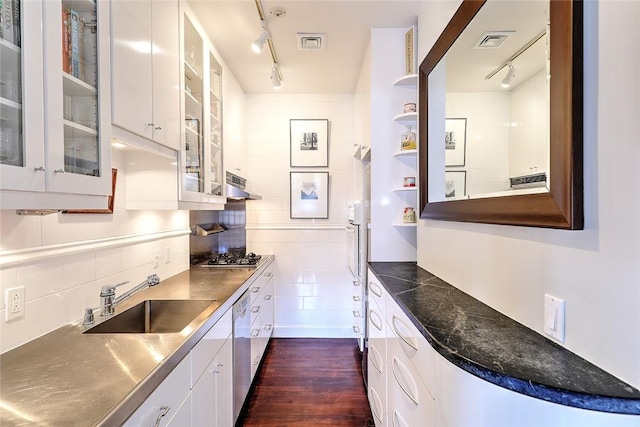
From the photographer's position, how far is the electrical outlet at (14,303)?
1.07 meters

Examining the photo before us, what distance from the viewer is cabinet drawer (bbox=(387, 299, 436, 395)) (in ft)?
3.33

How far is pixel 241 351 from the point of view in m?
2.00

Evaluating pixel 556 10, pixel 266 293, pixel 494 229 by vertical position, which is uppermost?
pixel 556 10

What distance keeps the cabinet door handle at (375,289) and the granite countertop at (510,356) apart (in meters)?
0.42

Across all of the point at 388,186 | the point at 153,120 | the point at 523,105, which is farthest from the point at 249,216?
the point at 523,105

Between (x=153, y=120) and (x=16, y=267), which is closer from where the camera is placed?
(x=16, y=267)

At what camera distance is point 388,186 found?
225 cm

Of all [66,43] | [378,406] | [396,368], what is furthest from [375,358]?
[66,43]

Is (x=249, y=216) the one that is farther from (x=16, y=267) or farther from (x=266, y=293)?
(x=16, y=267)

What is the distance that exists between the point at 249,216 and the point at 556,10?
2.99 metres

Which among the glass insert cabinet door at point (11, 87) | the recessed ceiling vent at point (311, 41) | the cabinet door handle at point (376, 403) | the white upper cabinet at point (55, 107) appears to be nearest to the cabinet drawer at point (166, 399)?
the white upper cabinet at point (55, 107)

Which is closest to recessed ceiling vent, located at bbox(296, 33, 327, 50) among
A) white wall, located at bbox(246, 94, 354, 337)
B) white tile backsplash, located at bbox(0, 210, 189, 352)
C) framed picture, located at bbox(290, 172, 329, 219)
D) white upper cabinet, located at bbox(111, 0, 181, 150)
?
white upper cabinet, located at bbox(111, 0, 181, 150)

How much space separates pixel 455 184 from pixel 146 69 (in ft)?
5.24

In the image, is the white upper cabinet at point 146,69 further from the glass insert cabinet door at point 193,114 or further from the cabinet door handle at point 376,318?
the cabinet door handle at point 376,318
